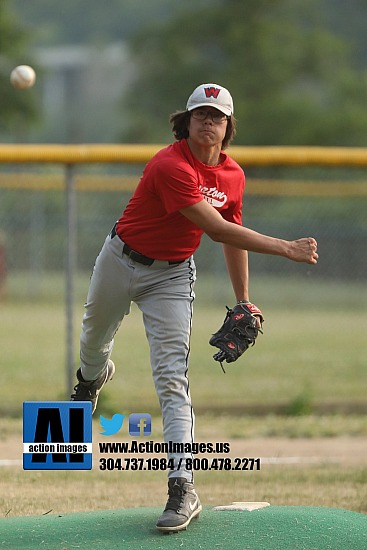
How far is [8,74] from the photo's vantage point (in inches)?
1089

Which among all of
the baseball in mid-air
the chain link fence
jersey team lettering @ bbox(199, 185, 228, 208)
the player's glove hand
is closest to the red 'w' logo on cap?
jersey team lettering @ bbox(199, 185, 228, 208)

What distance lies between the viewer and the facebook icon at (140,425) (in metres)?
7.21

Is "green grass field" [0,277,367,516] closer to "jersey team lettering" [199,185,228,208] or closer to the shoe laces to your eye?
the shoe laces

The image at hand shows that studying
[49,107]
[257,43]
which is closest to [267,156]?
[257,43]

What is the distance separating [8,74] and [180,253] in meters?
23.9

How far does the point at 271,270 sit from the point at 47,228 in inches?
209

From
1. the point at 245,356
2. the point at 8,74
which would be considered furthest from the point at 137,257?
the point at 8,74

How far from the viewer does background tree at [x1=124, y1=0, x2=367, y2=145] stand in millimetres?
40656

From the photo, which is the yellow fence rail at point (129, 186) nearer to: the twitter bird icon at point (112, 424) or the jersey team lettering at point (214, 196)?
the twitter bird icon at point (112, 424)

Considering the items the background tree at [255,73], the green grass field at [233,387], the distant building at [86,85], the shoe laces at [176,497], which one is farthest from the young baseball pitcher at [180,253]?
the distant building at [86,85]

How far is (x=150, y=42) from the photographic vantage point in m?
53.8

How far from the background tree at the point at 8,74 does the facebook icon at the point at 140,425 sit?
68.7ft

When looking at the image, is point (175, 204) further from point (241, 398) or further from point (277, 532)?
point (241, 398)

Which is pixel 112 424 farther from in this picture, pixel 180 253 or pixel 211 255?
pixel 211 255
